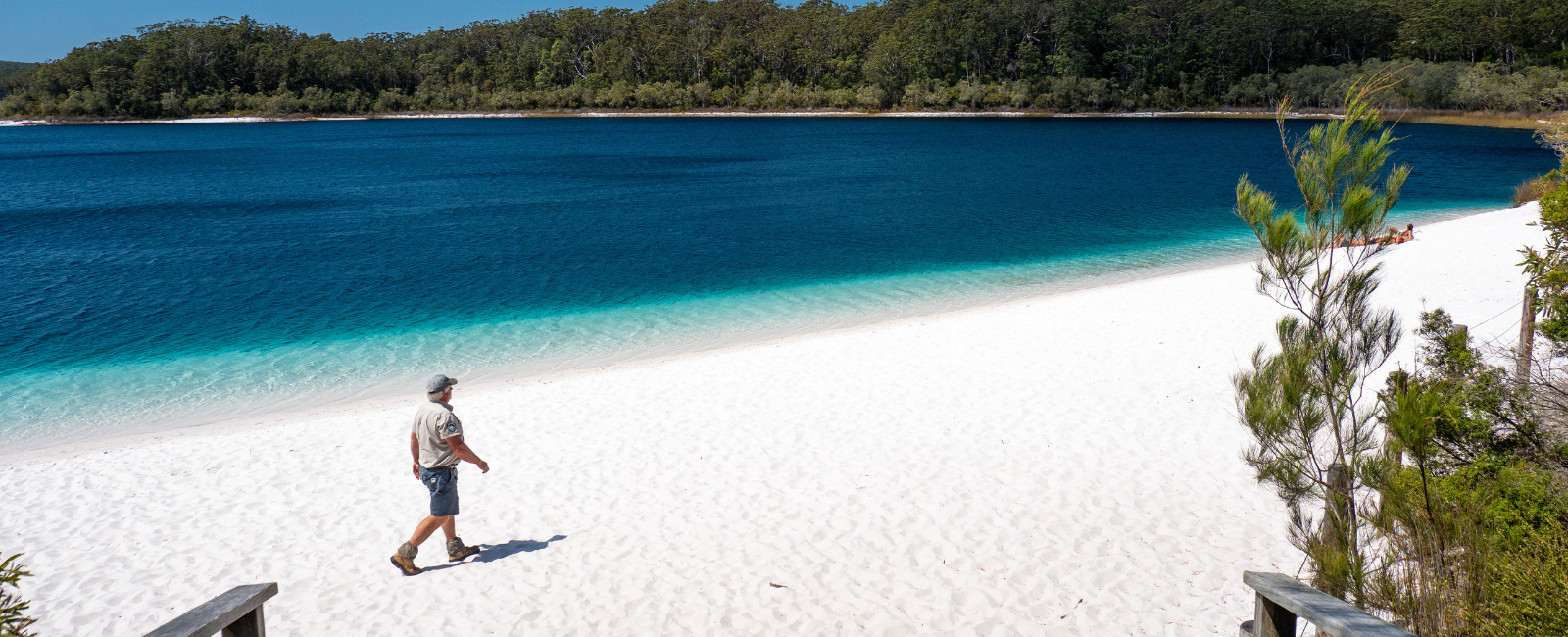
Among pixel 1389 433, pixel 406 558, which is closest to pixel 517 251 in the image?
pixel 406 558

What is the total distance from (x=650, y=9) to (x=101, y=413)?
6457 inches

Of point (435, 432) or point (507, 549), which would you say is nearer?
point (435, 432)

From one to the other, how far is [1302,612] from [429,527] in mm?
5949

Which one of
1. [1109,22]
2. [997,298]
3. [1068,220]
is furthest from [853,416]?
[1109,22]

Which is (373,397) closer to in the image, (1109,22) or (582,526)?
(582,526)

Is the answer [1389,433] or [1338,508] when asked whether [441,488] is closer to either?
[1338,508]

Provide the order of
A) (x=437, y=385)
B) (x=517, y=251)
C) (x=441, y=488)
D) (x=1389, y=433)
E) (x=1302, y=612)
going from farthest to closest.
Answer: (x=517, y=251)
(x=441, y=488)
(x=437, y=385)
(x=1389, y=433)
(x=1302, y=612)

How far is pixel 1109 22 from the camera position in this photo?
117062 millimetres

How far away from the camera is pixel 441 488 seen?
650cm

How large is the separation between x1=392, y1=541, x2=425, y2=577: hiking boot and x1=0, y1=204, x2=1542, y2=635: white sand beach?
9 centimetres

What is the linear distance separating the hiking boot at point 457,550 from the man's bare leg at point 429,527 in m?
0.06

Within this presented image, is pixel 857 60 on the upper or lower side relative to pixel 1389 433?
upper

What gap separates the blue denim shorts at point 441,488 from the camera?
6.45 metres

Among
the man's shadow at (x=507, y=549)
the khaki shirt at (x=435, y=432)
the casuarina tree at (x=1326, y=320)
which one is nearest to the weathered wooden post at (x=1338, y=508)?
the casuarina tree at (x=1326, y=320)
